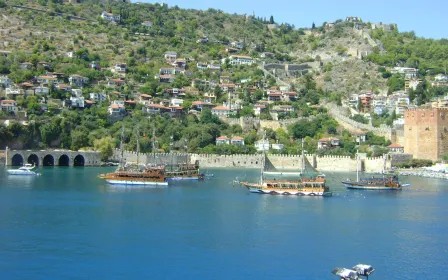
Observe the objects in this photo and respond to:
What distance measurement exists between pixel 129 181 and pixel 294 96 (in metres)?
32.1

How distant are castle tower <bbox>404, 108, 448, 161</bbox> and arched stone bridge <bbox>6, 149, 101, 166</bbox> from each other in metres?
23.1

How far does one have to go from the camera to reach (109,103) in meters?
56.9

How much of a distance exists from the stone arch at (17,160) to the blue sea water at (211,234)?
1225 centimetres

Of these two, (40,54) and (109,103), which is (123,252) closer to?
(109,103)

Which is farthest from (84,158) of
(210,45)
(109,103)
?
(210,45)

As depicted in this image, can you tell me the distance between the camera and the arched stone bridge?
4578cm

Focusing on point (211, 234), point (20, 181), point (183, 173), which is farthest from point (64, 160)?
point (211, 234)

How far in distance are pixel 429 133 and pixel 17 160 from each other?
96.4ft

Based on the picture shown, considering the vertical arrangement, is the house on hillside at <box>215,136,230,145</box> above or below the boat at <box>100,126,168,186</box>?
above

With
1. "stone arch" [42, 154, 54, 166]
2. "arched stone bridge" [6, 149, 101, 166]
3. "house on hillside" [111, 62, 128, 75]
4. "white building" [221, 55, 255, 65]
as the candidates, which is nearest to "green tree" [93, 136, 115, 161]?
"arched stone bridge" [6, 149, 101, 166]

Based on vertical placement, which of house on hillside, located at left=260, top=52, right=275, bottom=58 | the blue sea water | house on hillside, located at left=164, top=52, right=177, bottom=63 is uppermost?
house on hillside, located at left=260, top=52, right=275, bottom=58

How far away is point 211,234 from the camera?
22.2 metres

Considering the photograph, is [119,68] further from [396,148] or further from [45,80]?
[396,148]

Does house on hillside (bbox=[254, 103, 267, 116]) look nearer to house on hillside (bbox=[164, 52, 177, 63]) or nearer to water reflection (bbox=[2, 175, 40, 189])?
house on hillside (bbox=[164, 52, 177, 63])
